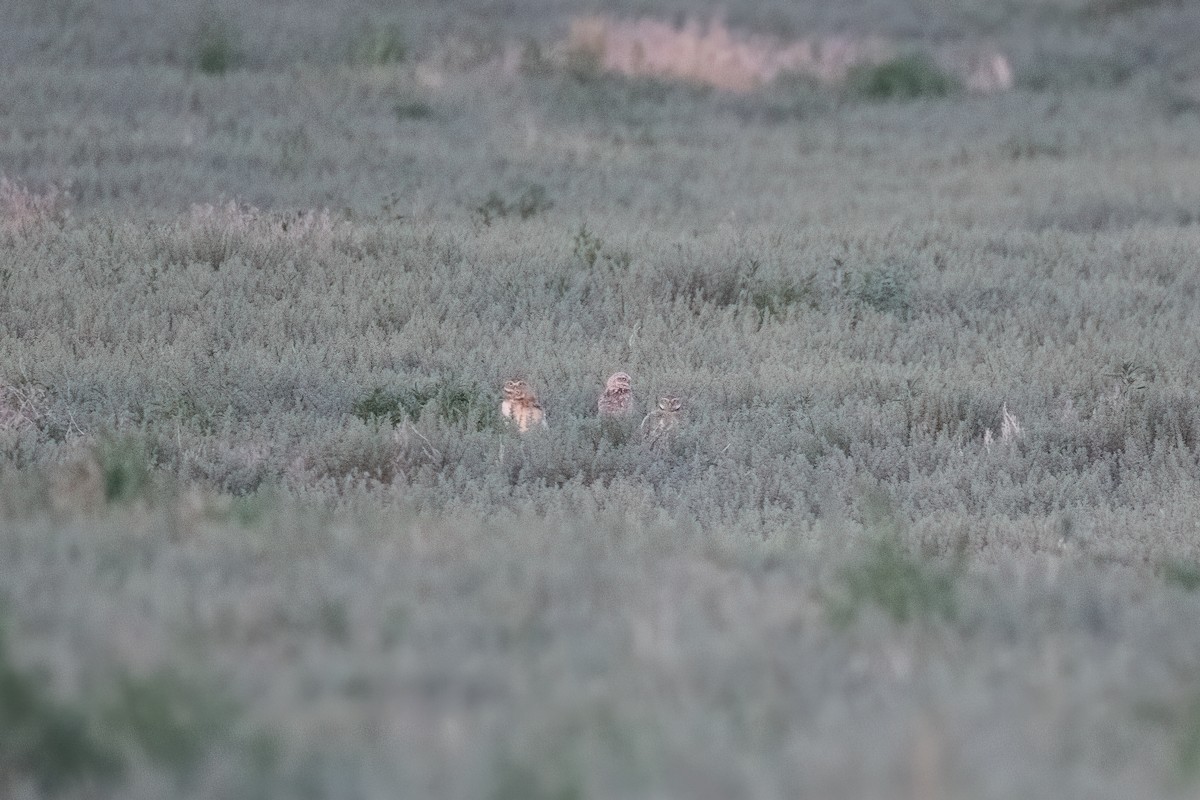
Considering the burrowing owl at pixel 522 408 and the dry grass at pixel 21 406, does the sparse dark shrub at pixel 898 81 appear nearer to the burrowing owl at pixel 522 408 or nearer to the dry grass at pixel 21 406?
the burrowing owl at pixel 522 408

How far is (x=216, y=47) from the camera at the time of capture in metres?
17.6

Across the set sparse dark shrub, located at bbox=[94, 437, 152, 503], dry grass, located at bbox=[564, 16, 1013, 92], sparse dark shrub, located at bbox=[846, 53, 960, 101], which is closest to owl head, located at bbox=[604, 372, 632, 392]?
sparse dark shrub, located at bbox=[94, 437, 152, 503]

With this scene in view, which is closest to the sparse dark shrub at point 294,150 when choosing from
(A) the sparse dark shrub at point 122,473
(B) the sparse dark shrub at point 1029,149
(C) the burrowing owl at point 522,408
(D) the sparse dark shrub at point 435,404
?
(D) the sparse dark shrub at point 435,404

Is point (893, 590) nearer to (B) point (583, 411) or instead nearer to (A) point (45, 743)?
(A) point (45, 743)

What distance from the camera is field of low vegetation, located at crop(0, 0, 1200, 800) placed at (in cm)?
252

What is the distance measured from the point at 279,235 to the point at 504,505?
4715 millimetres

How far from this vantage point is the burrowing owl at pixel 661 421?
25.5 ft

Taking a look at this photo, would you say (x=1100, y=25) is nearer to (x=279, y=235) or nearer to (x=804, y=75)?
(x=804, y=75)

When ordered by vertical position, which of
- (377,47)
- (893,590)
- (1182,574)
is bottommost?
(377,47)

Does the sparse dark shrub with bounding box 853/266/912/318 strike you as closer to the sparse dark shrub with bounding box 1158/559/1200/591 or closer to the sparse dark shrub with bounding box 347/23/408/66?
the sparse dark shrub with bounding box 1158/559/1200/591

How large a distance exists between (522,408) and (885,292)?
3673 millimetres

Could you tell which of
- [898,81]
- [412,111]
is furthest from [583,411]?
[898,81]

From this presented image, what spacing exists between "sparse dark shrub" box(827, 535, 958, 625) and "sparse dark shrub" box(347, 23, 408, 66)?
50.2 feet

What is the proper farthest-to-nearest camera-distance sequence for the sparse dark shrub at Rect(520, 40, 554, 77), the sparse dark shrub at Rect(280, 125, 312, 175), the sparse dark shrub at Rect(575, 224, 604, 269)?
1. the sparse dark shrub at Rect(520, 40, 554, 77)
2. the sparse dark shrub at Rect(280, 125, 312, 175)
3. the sparse dark shrub at Rect(575, 224, 604, 269)
